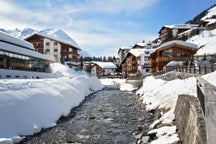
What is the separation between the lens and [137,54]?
2847 inches

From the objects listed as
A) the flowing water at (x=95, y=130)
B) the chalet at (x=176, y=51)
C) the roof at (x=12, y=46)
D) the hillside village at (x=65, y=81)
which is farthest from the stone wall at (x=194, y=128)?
the chalet at (x=176, y=51)

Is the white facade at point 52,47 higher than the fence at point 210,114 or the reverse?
higher

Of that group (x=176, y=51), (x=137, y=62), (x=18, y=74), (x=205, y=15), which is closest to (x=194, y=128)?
(x=18, y=74)

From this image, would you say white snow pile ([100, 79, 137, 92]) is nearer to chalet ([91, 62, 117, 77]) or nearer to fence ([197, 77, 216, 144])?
chalet ([91, 62, 117, 77])

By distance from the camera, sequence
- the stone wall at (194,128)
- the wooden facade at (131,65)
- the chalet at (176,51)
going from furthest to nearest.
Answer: the wooden facade at (131,65) < the chalet at (176,51) < the stone wall at (194,128)

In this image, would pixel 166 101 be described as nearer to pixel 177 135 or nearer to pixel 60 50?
pixel 177 135

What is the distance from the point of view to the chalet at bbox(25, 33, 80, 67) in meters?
70.2

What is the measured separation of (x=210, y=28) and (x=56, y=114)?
7217cm

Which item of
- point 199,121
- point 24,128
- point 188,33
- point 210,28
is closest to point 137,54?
point 188,33

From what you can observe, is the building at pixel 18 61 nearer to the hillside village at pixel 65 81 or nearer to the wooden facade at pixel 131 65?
the hillside village at pixel 65 81

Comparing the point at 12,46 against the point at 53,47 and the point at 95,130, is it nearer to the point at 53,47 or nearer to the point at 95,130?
the point at 95,130

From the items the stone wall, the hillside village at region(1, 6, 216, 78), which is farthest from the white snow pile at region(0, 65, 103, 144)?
the hillside village at region(1, 6, 216, 78)

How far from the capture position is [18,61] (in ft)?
121

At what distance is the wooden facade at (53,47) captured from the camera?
70.2 meters
